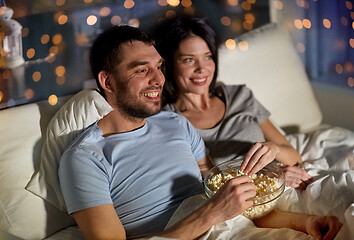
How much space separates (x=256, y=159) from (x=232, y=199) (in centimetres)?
18

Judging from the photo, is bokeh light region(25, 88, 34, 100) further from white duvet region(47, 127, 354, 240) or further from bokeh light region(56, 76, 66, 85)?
white duvet region(47, 127, 354, 240)

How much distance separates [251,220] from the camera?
38.2 inches

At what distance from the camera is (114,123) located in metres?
0.97

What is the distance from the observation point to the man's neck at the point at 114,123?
3.17 feet

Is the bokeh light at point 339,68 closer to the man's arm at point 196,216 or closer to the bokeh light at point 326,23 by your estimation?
the bokeh light at point 326,23

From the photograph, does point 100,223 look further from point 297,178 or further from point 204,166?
point 297,178

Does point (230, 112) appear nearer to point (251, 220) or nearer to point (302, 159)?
point (302, 159)

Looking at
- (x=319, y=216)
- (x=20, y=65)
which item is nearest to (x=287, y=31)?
(x=319, y=216)

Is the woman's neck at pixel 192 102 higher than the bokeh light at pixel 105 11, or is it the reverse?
the bokeh light at pixel 105 11

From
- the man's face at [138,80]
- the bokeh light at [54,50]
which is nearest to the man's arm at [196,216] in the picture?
the man's face at [138,80]

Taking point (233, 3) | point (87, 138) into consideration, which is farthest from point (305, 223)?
point (233, 3)

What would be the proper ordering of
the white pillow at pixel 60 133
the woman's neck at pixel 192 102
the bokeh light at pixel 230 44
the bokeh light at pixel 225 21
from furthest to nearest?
the bokeh light at pixel 225 21 → the bokeh light at pixel 230 44 → the woman's neck at pixel 192 102 → the white pillow at pixel 60 133

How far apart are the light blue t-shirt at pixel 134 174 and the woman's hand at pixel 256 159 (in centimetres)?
13

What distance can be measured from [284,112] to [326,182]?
0.55 meters
